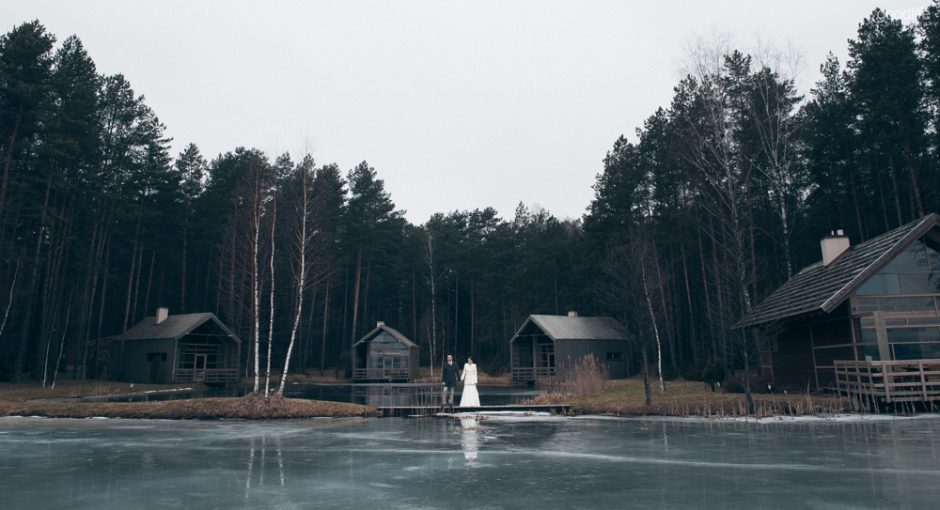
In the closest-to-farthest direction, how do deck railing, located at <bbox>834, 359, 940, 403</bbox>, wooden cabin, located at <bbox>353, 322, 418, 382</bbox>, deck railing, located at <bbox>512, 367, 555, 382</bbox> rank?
deck railing, located at <bbox>834, 359, 940, 403</bbox> < deck railing, located at <bbox>512, 367, 555, 382</bbox> < wooden cabin, located at <bbox>353, 322, 418, 382</bbox>

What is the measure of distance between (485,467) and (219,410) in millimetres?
14645

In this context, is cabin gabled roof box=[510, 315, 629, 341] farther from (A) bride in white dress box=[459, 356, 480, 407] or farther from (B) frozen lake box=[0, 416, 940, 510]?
(B) frozen lake box=[0, 416, 940, 510]

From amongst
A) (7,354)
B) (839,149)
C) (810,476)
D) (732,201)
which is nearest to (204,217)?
(7,354)

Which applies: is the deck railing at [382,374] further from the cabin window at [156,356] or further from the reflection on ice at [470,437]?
the reflection on ice at [470,437]

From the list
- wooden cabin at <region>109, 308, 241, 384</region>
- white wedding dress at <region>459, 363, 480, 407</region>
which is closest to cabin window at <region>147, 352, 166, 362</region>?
wooden cabin at <region>109, 308, 241, 384</region>

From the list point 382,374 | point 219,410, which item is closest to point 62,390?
point 219,410

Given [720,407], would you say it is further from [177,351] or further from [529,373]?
[177,351]

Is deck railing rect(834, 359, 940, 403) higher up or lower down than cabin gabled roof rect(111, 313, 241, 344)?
lower down

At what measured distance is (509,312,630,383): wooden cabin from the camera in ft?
160

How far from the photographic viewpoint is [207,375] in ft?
161

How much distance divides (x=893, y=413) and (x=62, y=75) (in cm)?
4856

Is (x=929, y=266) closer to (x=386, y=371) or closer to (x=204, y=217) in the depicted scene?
(x=386, y=371)

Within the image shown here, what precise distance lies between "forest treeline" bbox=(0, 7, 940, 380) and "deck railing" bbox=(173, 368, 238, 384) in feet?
14.6

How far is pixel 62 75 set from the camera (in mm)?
38656
